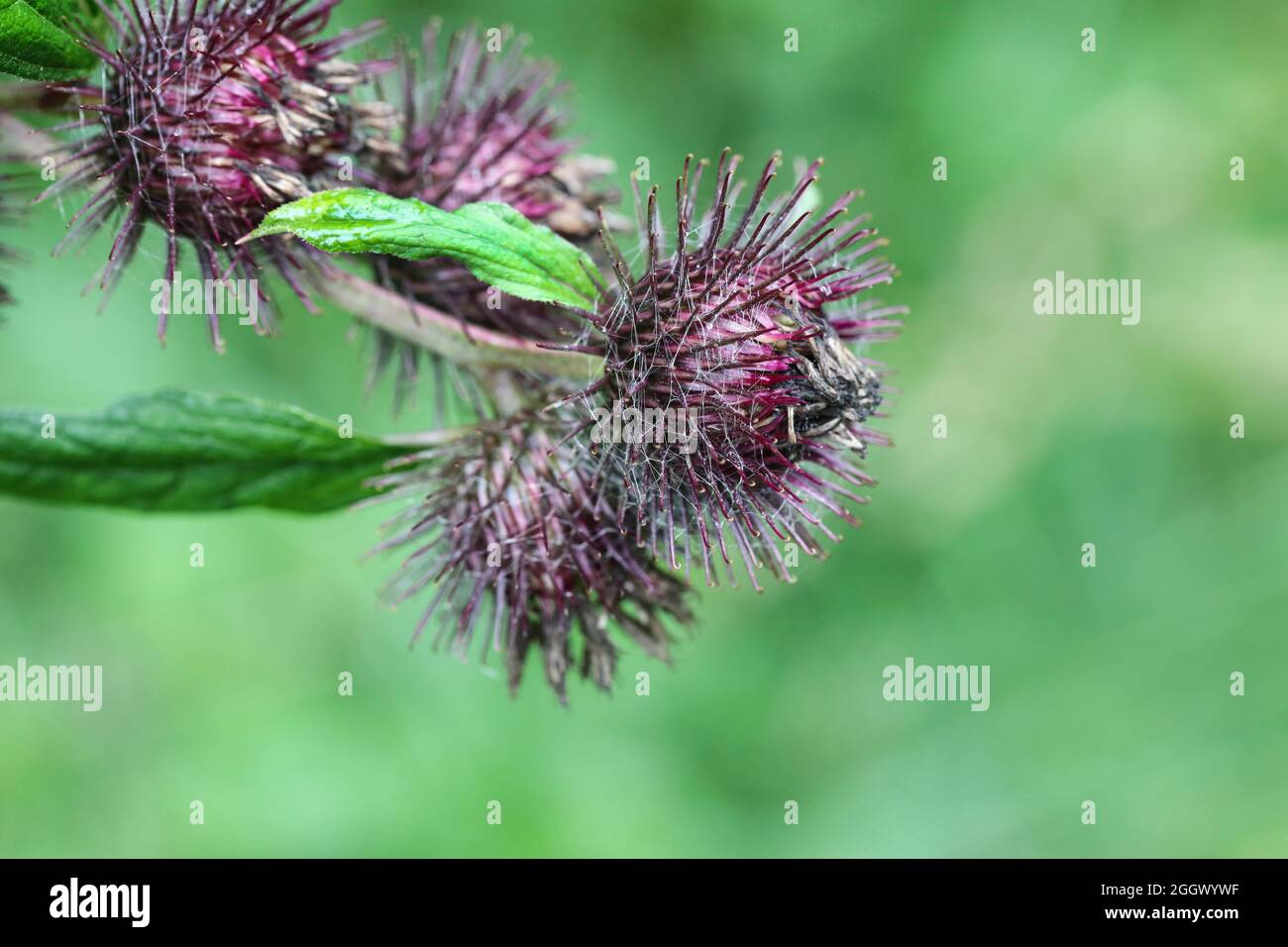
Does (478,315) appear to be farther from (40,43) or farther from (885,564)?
(885,564)

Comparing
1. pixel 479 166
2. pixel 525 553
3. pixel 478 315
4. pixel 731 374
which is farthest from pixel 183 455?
pixel 731 374

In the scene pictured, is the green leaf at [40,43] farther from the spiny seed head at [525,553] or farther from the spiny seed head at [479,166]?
the spiny seed head at [525,553]

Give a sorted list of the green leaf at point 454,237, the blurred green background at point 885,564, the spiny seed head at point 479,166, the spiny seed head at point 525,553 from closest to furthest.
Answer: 1. the green leaf at point 454,237
2. the spiny seed head at point 525,553
3. the spiny seed head at point 479,166
4. the blurred green background at point 885,564

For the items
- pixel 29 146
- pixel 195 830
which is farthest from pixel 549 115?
pixel 195 830

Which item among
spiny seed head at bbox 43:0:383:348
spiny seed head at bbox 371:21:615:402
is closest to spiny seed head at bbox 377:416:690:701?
spiny seed head at bbox 371:21:615:402

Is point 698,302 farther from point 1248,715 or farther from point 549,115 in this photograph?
point 1248,715

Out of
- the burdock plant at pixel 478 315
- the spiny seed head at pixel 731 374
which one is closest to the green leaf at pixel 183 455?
the burdock plant at pixel 478 315
